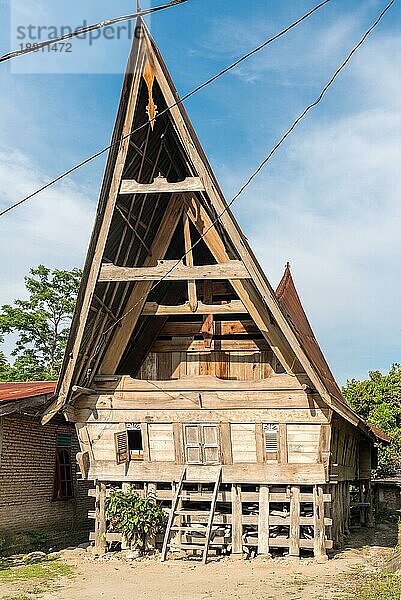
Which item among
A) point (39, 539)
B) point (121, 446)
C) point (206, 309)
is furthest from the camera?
point (39, 539)

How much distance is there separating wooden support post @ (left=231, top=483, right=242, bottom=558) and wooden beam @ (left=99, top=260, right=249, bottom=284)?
443 cm

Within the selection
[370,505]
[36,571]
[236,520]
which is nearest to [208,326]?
[236,520]

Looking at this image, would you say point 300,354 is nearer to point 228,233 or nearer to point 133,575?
point 228,233

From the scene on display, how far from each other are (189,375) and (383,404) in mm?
16905

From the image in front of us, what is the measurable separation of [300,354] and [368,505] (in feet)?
34.1

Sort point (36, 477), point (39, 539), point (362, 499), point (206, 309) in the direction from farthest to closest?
point (362, 499)
point (36, 477)
point (39, 539)
point (206, 309)

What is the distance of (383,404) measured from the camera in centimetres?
3012

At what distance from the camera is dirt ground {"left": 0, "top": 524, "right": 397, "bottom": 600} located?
10.5m

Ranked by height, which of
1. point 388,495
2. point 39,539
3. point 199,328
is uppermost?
point 199,328

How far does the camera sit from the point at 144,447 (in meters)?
14.8

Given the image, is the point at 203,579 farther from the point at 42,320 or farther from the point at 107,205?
the point at 42,320

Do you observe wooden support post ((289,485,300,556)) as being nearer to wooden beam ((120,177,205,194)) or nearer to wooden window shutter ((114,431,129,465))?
wooden window shutter ((114,431,129,465))

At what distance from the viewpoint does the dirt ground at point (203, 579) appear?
10.5m

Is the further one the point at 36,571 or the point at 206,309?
the point at 206,309
